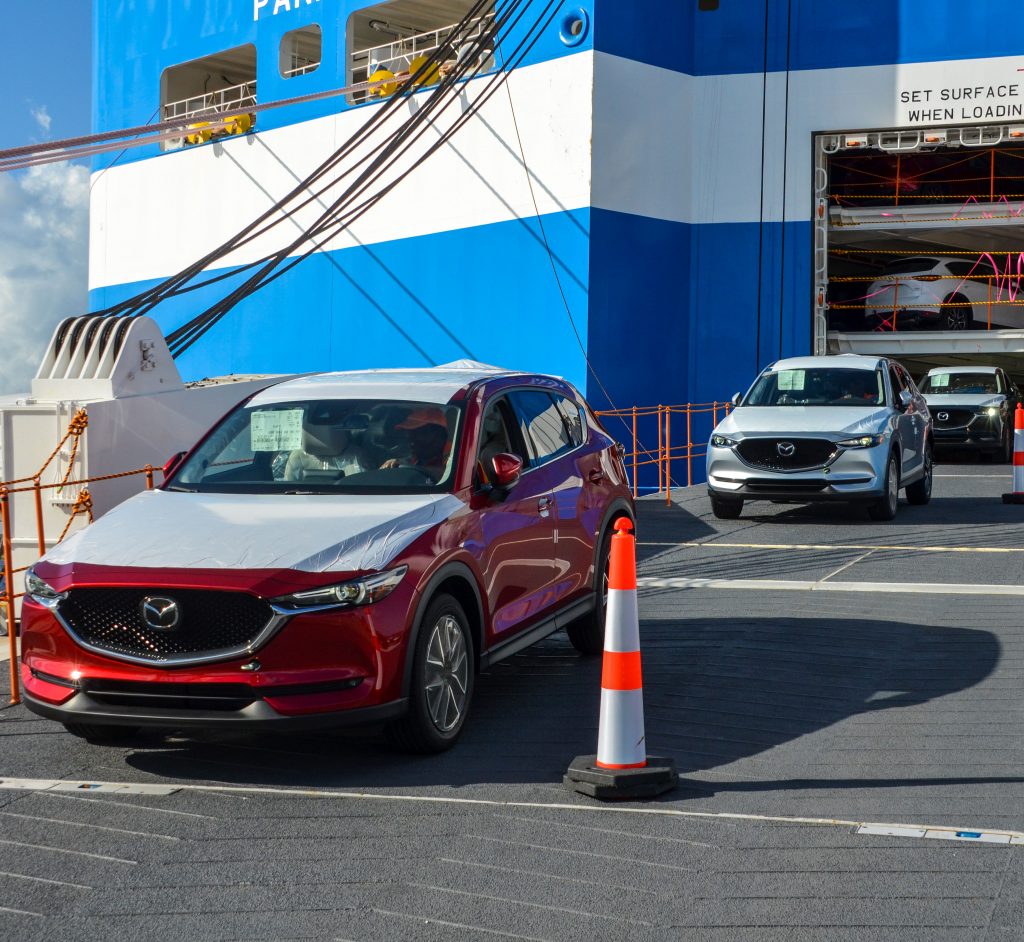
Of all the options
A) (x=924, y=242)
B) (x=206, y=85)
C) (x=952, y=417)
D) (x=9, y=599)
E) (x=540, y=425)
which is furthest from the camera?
(x=206, y=85)

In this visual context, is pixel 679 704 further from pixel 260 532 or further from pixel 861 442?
pixel 861 442

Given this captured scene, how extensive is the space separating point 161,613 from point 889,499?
34.9 feet

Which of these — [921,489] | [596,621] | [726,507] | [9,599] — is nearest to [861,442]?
[726,507]

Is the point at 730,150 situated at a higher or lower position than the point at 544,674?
higher

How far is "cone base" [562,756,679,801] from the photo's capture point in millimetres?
5504

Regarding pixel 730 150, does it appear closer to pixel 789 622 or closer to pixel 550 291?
pixel 550 291

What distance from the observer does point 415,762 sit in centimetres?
613

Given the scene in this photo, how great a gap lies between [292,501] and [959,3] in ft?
64.2

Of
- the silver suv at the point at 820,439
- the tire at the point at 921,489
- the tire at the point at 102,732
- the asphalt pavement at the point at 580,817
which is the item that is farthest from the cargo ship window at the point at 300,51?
the tire at the point at 102,732

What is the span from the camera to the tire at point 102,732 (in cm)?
638

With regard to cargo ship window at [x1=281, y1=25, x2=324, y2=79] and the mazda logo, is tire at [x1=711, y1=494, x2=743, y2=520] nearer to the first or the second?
the mazda logo

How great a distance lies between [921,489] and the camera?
1666 cm

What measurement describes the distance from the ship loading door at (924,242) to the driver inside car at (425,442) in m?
17.7

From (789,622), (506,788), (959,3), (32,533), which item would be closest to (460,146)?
(959,3)
